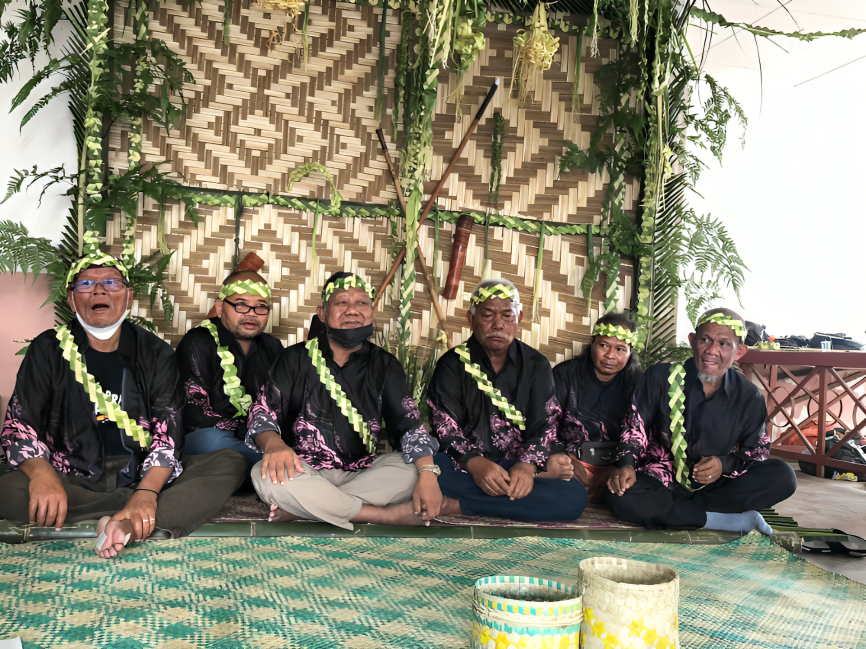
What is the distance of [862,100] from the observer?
24.2 feet

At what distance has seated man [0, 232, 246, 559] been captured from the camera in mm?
2602

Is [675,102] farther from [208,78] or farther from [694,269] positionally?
[208,78]

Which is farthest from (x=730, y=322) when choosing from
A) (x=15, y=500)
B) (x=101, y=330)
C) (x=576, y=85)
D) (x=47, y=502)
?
(x=15, y=500)

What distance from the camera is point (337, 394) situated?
315 centimetres

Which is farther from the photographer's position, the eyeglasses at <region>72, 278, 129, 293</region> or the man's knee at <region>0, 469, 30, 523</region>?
the eyeglasses at <region>72, 278, 129, 293</region>

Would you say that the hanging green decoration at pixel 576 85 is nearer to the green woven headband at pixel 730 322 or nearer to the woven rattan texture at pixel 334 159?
the woven rattan texture at pixel 334 159

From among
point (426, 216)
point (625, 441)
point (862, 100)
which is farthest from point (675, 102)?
point (862, 100)

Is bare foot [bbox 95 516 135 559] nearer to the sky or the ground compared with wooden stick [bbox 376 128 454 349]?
nearer to the ground

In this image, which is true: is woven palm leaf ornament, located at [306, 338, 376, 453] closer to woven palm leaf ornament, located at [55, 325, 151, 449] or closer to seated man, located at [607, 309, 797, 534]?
woven palm leaf ornament, located at [55, 325, 151, 449]

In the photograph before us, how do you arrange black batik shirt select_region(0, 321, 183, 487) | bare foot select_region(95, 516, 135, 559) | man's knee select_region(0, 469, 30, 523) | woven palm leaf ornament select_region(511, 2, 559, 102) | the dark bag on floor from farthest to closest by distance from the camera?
the dark bag on floor
woven palm leaf ornament select_region(511, 2, 559, 102)
black batik shirt select_region(0, 321, 183, 487)
man's knee select_region(0, 469, 30, 523)
bare foot select_region(95, 516, 135, 559)

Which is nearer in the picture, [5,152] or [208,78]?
[5,152]

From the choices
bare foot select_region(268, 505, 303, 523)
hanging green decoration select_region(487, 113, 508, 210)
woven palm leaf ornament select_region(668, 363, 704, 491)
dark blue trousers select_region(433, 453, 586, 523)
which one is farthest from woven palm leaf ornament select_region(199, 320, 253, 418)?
woven palm leaf ornament select_region(668, 363, 704, 491)

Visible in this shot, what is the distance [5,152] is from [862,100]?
7.85 m

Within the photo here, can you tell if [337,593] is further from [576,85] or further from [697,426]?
[576,85]
